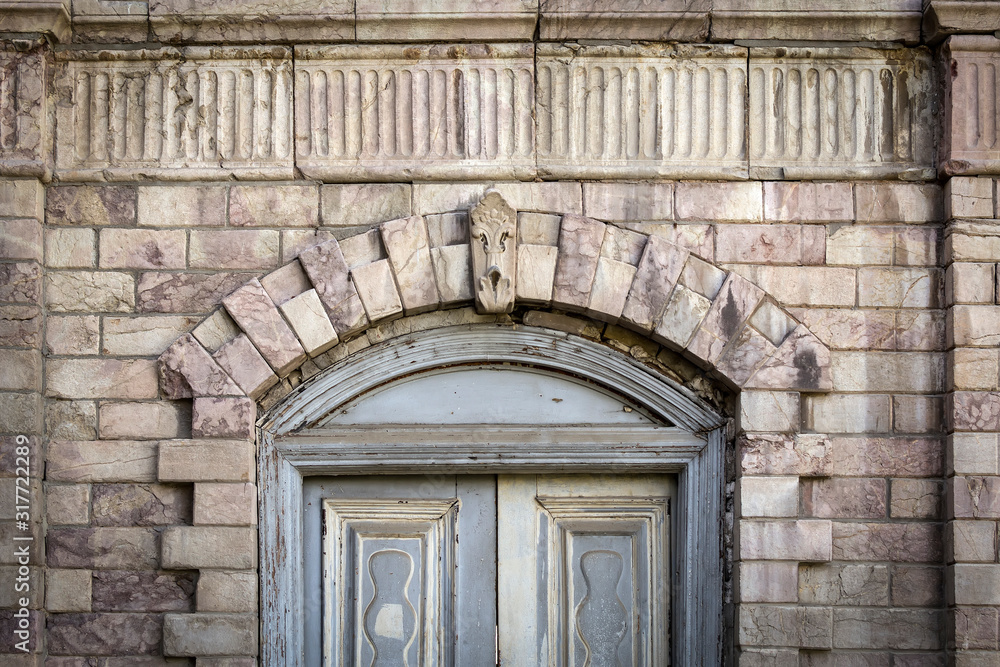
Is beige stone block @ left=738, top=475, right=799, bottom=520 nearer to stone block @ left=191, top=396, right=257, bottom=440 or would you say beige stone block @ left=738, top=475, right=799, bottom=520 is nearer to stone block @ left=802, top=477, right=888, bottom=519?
stone block @ left=802, top=477, right=888, bottom=519

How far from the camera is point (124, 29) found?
4723 mm

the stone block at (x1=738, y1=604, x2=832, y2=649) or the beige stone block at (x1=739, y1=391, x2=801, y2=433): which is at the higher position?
the beige stone block at (x1=739, y1=391, x2=801, y2=433)

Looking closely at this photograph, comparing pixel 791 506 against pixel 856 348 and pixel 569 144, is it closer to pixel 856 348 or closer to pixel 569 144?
pixel 856 348

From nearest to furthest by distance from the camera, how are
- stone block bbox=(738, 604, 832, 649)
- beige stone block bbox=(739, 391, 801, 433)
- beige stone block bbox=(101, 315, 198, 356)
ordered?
1. stone block bbox=(738, 604, 832, 649)
2. beige stone block bbox=(739, 391, 801, 433)
3. beige stone block bbox=(101, 315, 198, 356)

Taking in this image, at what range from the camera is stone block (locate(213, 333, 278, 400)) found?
4539 mm

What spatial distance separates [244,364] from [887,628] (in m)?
3.17

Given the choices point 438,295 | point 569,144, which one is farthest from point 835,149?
point 438,295

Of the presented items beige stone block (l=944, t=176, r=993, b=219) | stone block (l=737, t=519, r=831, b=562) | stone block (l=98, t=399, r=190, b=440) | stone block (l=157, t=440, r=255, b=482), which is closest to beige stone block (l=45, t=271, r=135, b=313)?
stone block (l=98, t=399, r=190, b=440)

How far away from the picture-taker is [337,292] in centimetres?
458

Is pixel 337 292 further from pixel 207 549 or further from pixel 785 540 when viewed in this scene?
pixel 785 540

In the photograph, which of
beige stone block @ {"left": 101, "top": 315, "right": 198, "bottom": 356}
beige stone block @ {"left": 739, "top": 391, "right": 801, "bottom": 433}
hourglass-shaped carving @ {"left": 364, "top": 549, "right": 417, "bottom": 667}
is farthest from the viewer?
hourglass-shaped carving @ {"left": 364, "top": 549, "right": 417, "bottom": 667}

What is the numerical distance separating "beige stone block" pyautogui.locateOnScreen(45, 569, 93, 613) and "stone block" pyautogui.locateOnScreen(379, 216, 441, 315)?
75.5 inches

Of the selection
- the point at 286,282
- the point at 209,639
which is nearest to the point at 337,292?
the point at 286,282

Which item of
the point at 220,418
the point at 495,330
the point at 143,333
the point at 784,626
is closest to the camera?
the point at 784,626
